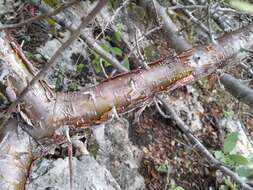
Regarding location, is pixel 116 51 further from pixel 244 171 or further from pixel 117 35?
pixel 244 171

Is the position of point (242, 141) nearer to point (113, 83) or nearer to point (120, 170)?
point (120, 170)

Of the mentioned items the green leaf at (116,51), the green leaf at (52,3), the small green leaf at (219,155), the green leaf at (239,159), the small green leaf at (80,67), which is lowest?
the green leaf at (239,159)

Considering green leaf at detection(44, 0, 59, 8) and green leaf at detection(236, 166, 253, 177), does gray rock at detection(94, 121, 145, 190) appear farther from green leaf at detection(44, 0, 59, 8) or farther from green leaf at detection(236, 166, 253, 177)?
green leaf at detection(44, 0, 59, 8)

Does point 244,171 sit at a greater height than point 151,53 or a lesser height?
lesser

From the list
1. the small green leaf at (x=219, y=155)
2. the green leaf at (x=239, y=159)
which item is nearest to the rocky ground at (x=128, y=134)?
the small green leaf at (x=219, y=155)

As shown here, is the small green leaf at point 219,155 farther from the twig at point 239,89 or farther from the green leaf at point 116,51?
the green leaf at point 116,51

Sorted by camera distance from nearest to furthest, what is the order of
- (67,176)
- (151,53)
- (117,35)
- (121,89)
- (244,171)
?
(121,89), (67,176), (244,171), (117,35), (151,53)

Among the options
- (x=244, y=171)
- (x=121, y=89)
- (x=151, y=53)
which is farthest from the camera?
(x=151, y=53)

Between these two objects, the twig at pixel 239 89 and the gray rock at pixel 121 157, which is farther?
the twig at pixel 239 89

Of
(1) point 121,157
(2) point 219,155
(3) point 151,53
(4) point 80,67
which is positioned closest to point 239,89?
(2) point 219,155
